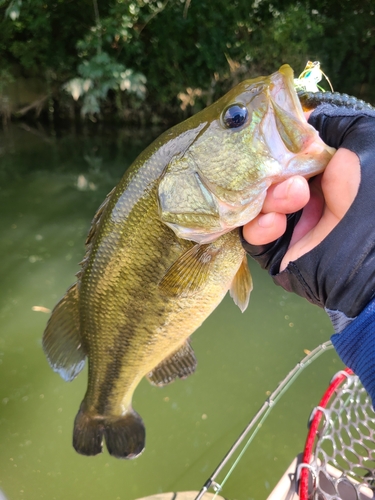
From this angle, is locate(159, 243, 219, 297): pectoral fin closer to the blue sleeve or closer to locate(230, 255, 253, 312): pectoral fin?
locate(230, 255, 253, 312): pectoral fin

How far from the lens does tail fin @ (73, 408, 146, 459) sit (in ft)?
5.10

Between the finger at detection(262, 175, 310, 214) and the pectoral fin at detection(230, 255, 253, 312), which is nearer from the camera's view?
the finger at detection(262, 175, 310, 214)

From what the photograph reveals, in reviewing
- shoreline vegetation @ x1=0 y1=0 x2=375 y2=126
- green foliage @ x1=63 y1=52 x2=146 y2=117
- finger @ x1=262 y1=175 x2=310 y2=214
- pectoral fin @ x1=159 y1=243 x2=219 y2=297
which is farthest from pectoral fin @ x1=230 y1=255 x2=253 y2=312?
shoreline vegetation @ x1=0 y1=0 x2=375 y2=126

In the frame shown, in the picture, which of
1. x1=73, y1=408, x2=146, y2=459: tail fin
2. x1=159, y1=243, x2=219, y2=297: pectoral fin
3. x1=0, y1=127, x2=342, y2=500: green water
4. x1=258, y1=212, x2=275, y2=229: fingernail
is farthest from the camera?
x1=0, y1=127, x2=342, y2=500: green water

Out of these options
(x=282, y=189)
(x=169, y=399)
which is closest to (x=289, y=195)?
(x=282, y=189)

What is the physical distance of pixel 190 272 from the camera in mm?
1181

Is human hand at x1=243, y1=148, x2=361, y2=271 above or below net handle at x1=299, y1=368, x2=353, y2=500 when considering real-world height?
above

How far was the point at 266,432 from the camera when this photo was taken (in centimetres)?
222

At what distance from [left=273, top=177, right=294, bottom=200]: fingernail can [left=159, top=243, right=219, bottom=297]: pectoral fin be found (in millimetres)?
311

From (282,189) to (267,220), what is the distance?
113 millimetres

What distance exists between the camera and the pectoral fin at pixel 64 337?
144 cm

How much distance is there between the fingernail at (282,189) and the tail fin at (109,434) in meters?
1.18

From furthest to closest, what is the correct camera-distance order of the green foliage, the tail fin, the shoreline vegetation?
the shoreline vegetation < the green foliage < the tail fin

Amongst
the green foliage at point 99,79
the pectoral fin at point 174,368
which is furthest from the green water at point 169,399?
the green foliage at point 99,79
